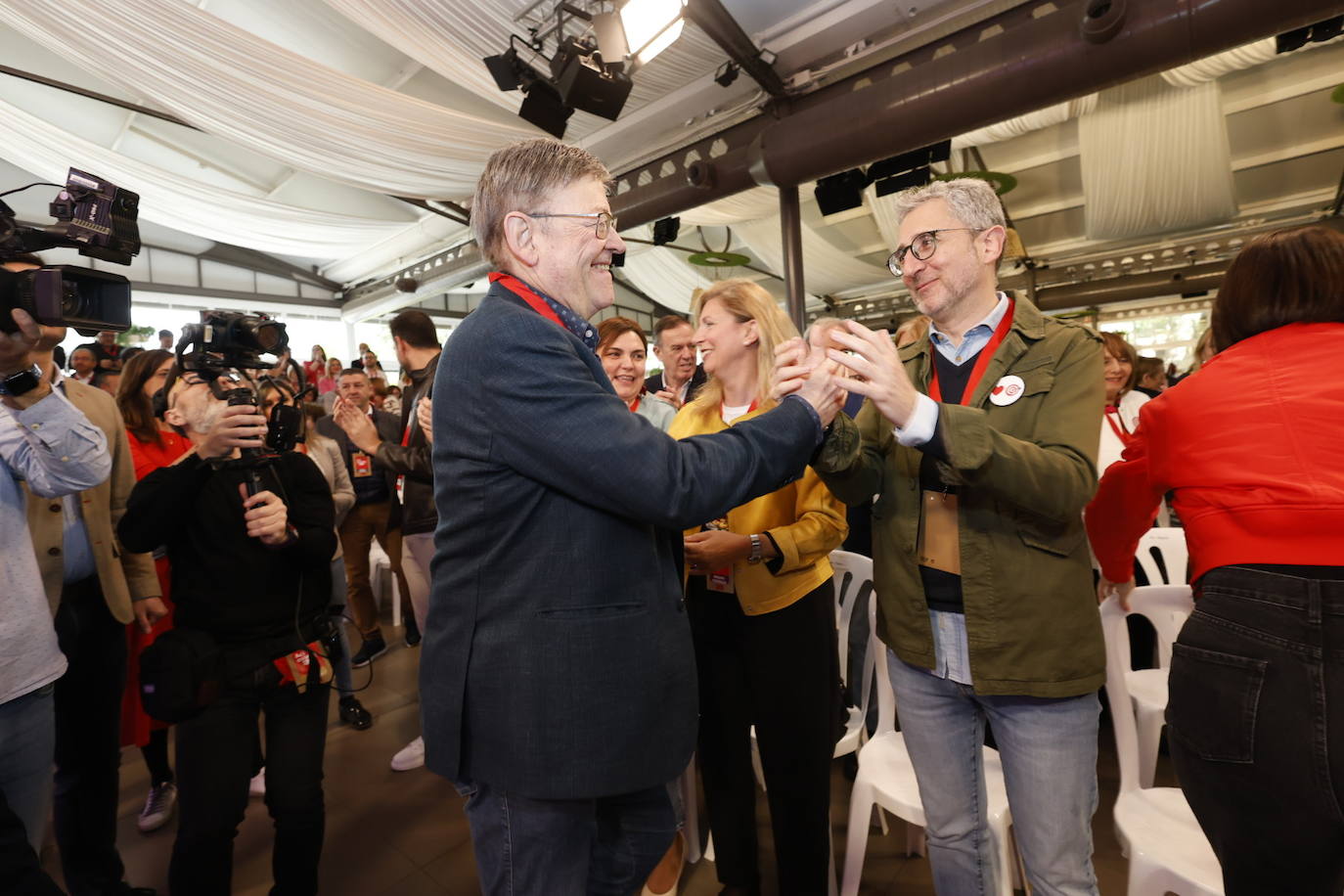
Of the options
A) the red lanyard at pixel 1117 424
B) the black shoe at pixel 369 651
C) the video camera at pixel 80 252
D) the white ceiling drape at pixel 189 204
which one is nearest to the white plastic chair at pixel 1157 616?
the red lanyard at pixel 1117 424

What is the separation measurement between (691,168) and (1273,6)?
3.40 meters

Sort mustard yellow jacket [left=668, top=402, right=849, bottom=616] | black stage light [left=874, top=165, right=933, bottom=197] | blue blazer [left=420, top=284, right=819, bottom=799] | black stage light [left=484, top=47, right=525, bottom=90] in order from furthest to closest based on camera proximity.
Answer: black stage light [left=874, top=165, right=933, bottom=197], black stage light [left=484, top=47, right=525, bottom=90], mustard yellow jacket [left=668, top=402, right=849, bottom=616], blue blazer [left=420, top=284, right=819, bottom=799]

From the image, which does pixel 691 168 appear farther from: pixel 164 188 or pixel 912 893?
pixel 164 188

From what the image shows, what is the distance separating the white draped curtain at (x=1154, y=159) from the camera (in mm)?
5559

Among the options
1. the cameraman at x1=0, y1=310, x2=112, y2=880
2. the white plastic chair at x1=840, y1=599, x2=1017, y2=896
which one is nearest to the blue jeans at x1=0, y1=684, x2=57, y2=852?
the cameraman at x1=0, y1=310, x2=112, y2=880

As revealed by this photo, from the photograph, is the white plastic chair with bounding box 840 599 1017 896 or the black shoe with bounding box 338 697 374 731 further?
the black shoe with bounding box 338 697 374 731

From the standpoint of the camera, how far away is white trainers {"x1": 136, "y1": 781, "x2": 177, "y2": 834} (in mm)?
2379

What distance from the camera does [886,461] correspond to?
141 centimetres

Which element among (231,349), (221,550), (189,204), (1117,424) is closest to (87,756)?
(221,550)

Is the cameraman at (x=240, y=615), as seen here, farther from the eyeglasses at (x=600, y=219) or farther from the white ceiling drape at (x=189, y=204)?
the white ceiling drape at (x=189, y=204)

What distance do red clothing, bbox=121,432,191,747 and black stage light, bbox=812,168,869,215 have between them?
14.7 feet

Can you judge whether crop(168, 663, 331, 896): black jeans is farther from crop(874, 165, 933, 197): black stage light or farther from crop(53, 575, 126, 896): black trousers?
crop(874, 165, 933, 197): black stage light

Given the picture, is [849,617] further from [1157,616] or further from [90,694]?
[90,694]

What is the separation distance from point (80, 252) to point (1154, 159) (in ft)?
26.2
